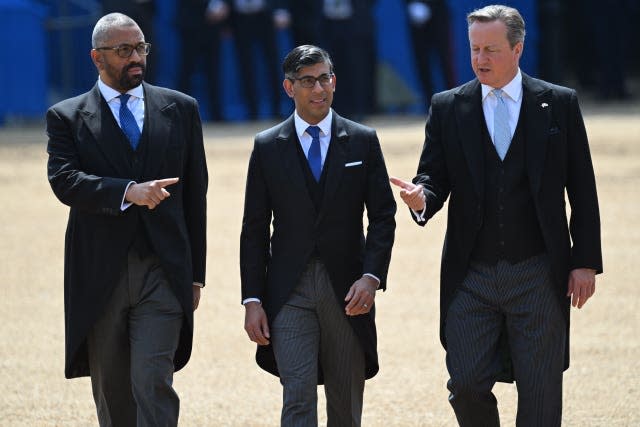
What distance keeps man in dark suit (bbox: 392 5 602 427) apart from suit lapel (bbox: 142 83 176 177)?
3.06 ft

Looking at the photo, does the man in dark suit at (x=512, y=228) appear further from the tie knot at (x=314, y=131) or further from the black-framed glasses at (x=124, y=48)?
the black-framed glasses at (x=124, y=48)


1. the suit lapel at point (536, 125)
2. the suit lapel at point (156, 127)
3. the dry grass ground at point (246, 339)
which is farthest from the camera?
the dry grass ground at point (246, 339)

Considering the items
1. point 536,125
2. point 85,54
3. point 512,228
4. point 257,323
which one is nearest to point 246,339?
point 257,323

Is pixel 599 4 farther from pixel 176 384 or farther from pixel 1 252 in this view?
pixel 176 384

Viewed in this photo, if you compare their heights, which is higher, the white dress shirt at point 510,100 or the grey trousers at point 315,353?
the white dress shirt at point 510,100

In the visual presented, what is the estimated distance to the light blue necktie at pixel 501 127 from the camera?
495cm

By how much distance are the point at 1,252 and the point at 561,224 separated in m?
6.50

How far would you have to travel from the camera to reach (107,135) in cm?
509

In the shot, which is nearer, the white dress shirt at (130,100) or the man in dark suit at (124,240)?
the man in dark suit at (124,240)

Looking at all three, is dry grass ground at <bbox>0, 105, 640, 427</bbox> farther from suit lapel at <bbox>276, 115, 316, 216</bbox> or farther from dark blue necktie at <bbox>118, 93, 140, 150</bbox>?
dark blue necktie at <bbox>118, 93, 140, 150</bbox>

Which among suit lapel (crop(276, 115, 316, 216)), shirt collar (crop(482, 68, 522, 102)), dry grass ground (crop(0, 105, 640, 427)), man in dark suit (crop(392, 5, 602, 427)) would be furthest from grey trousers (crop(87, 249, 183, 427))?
shirt collar (crop(482, 68, 522, 102))

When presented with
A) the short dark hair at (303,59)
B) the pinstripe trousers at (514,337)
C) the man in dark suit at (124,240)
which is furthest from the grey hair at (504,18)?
the man in dark suit at (124,240)

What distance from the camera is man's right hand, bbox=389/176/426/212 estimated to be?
4816 millimetres

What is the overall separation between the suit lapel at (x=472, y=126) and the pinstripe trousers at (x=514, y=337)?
34 cm
